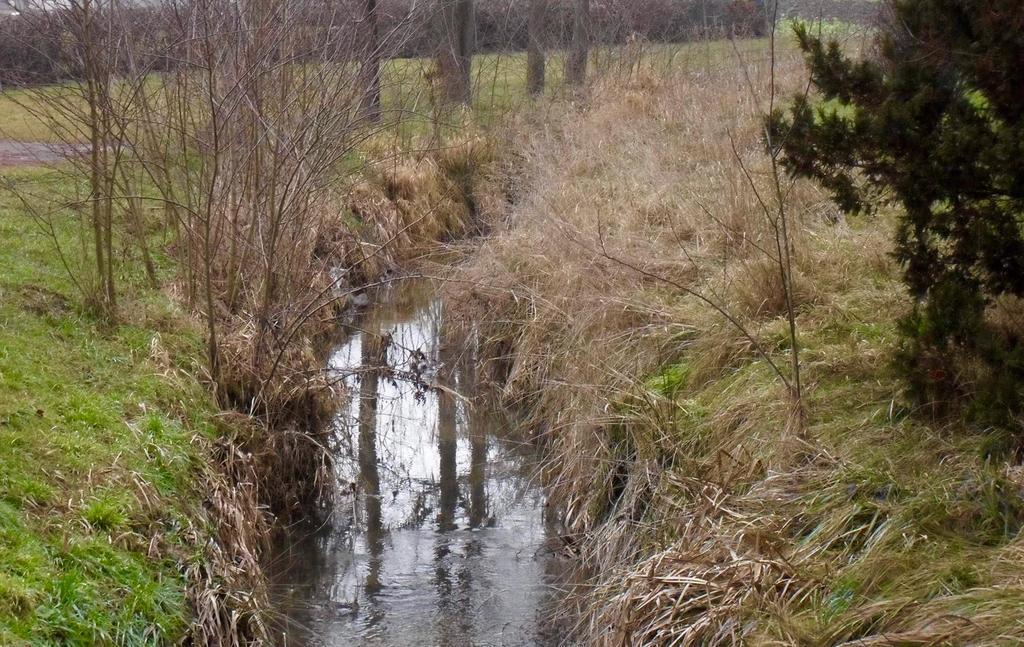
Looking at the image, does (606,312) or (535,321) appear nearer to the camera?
(606,312)

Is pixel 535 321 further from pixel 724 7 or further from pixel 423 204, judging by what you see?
pixel 724 7

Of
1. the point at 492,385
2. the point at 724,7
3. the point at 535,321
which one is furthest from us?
the point at 724,7

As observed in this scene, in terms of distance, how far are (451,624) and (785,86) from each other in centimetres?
976

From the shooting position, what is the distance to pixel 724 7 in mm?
23234

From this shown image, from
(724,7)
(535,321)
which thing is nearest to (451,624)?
(535,321)

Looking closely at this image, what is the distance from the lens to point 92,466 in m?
5.57

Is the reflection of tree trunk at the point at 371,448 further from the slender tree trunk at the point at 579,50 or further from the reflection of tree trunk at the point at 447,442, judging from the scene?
the slender tree trunk at the point at 579,50

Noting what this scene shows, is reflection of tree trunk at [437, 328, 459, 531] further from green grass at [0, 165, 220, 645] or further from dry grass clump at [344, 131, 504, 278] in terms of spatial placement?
dry grass clump at [344, 131, 504, 278]

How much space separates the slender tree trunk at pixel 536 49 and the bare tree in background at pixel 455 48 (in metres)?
1.04

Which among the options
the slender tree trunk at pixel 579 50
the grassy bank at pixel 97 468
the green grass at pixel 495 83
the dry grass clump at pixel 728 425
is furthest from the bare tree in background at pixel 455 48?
the grassy bank at pixel 97 468

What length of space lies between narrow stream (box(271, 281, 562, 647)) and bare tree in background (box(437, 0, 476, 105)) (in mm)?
5934

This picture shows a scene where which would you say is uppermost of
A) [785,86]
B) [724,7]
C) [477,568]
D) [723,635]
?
[724,7]

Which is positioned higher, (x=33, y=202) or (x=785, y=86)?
(x=785, y=86)

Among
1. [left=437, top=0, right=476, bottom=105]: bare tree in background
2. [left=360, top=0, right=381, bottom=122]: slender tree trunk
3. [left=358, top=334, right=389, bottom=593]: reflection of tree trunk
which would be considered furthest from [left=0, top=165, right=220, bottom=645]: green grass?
[left=437, top=0, right=476, bottom=105]: bare tree in background
